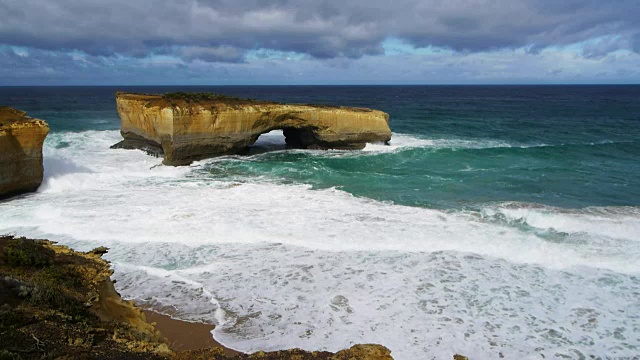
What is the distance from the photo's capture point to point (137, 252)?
39.5ft

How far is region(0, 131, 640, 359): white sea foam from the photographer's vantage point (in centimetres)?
863

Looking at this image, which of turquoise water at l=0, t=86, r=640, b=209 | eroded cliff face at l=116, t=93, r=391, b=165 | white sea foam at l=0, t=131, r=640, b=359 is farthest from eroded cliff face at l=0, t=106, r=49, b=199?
turquoise water at l=0, t=86, r=640, b=209

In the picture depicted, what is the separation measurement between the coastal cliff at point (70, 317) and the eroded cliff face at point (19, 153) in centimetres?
1117

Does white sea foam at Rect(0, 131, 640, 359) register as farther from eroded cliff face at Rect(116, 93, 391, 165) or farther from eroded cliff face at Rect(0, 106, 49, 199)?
eroded cliff face at Rect(116, 93, 391, 165)

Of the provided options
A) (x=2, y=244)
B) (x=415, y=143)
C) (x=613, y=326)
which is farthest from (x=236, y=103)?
(x=613, y=326)

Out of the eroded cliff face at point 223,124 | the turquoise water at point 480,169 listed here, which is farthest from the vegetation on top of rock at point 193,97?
the turquoise water at point 480,169

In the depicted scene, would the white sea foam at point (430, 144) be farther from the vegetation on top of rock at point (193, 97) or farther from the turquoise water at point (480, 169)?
the vegetation on top of rock at point (193, 97)

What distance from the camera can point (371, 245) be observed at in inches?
495

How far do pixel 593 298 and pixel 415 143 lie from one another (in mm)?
21016

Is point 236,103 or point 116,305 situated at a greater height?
point 236,103

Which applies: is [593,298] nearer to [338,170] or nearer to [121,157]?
[338,170]

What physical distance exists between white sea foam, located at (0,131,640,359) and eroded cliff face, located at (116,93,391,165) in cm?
532

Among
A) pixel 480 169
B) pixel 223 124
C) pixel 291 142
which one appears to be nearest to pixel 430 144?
pixel 480 169

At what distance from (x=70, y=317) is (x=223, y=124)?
747 inches
